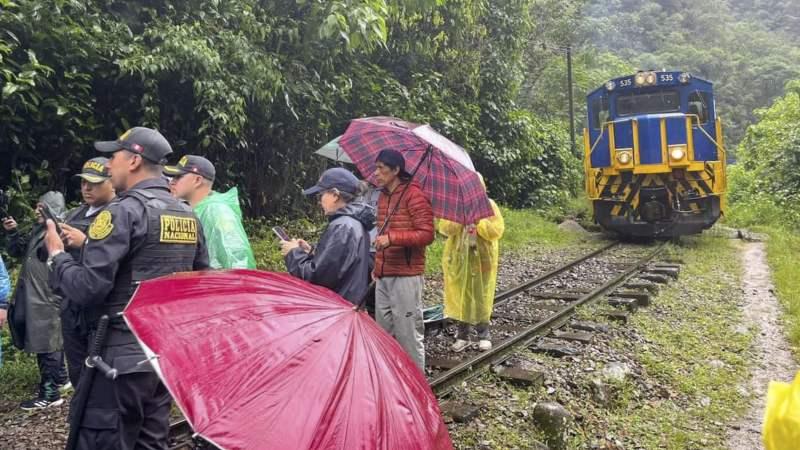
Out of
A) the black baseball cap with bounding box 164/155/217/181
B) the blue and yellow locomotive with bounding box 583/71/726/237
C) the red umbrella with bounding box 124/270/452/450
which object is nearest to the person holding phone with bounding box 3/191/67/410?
the black baseball cap with bounding box 164/155/217/181

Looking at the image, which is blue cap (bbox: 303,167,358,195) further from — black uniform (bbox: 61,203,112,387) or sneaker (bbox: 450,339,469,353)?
sneaker (bbox: 450,339,469,353)

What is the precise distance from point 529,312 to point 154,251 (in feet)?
18.9

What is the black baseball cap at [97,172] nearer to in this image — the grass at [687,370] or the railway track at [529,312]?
the railway track at [529,312]

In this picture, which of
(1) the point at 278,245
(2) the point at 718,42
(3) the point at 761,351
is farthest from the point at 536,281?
(2) the point at 718,42

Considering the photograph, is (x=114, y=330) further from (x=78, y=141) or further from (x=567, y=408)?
(x=78, y=141)

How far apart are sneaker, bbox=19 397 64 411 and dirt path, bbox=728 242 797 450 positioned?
188 inches

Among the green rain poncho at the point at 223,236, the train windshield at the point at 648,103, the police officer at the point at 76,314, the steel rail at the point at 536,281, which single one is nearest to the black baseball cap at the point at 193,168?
the green rain poncho at the point at 223,236

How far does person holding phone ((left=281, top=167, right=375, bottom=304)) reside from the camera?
3578mm

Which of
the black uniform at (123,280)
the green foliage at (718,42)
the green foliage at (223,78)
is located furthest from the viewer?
the green foliage at (718,42)

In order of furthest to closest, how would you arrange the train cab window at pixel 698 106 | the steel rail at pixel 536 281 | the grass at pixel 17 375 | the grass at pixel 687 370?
the train cab window at pixel 698 106
the steel rail at pixel 536 281
the grass at pixel 17 375
the grass at pixel 687 370

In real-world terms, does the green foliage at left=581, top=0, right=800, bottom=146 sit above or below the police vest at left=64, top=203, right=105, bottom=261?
above

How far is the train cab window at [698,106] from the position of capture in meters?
13.2

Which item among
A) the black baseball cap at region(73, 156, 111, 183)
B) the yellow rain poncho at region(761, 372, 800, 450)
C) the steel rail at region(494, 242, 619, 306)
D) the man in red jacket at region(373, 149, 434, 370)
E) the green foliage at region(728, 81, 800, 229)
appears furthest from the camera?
the green foliage at region(728, 81, 800, 229)

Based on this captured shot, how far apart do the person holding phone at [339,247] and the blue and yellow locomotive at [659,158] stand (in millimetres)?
10382
